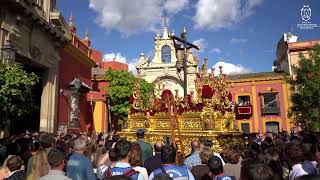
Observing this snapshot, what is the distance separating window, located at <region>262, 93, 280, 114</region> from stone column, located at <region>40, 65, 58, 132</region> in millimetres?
21834

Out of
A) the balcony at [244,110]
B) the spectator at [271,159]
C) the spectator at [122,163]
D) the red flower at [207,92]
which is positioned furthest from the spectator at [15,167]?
the balcony at [244,110]

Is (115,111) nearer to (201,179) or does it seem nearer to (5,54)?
(5,54)

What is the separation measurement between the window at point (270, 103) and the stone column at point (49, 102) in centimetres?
2183

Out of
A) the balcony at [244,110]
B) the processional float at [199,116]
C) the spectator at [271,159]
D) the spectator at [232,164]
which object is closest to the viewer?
the spectator at [271,159]

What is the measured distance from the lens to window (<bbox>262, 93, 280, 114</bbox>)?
29703mm

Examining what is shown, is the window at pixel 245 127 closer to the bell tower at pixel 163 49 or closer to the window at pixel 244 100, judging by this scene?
the window at pixel 244 100

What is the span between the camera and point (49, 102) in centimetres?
1554

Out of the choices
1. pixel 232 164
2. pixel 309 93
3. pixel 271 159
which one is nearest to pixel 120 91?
pixel 309 93

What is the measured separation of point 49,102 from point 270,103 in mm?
22933

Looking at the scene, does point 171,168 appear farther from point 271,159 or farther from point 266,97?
point 266,97

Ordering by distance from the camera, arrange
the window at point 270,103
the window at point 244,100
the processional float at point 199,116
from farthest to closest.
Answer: the window at point 244,100
the window at point 270,103
the processional float at point 199,116

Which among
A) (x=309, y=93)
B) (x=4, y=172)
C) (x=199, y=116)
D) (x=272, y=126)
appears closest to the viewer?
(x=4, y=172)

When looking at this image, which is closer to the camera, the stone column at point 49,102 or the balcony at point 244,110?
the stone column at point 49,102

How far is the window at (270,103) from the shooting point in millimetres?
29703
